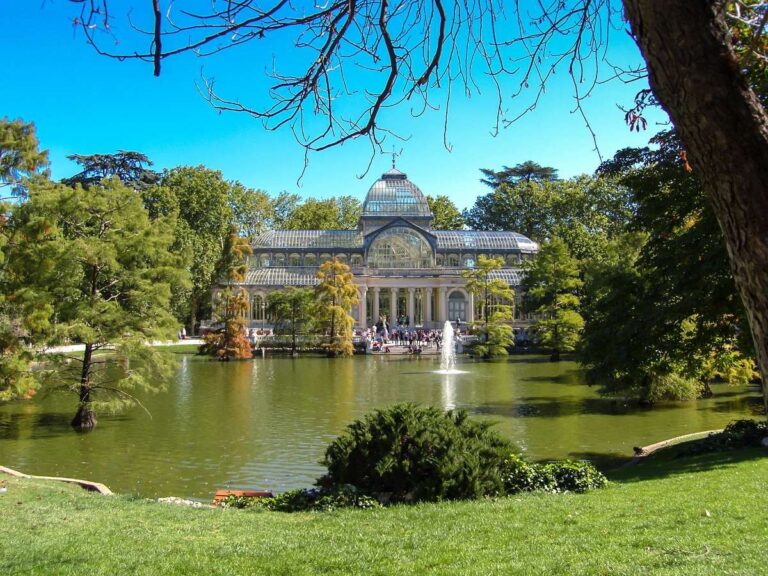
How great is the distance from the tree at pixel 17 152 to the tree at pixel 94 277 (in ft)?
1.58

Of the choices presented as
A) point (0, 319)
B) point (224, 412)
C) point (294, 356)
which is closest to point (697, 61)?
point (224, 412)

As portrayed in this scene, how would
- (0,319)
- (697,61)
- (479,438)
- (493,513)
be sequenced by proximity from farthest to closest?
(0,319) → (479,438) → (493,513) → (697,61)

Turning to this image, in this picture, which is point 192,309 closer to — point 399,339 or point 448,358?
point 399,339

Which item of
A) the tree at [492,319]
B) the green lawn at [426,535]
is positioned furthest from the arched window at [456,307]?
the green lawn at [426,535]

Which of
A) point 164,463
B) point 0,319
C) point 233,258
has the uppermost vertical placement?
point 233,258

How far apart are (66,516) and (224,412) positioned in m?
10.4

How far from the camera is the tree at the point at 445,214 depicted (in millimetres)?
65312

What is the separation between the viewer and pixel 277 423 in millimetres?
15469

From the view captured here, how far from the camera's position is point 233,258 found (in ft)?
116

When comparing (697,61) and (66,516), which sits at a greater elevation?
(697,61)

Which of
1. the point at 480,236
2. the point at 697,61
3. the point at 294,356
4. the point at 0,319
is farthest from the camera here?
the point at 480,236

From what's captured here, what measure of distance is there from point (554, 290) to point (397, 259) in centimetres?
1766

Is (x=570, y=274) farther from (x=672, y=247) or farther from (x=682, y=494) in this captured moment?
(x=682, y=494)

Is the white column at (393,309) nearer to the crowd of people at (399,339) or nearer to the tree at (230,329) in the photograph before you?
the crowd of people at (399,339)
